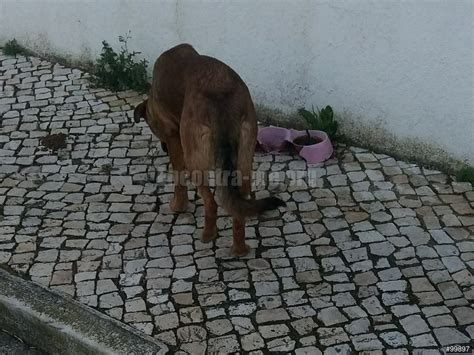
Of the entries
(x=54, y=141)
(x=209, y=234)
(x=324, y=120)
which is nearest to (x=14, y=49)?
(x=54, y=141)

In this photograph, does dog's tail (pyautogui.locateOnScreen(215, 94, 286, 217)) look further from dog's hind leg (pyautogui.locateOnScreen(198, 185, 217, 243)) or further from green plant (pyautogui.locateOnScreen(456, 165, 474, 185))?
green plant (pyautogui.locateOnScreen(456, 165, 474, 185))

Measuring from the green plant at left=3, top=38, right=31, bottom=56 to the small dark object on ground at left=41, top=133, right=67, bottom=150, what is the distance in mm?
2304

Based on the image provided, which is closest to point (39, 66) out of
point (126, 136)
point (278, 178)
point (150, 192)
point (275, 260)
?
point (126, 136)

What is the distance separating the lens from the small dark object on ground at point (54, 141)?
6820mm

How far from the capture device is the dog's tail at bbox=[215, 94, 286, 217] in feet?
15.1

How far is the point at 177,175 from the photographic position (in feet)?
18.6

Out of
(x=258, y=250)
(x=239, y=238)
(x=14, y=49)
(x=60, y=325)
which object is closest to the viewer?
(x=60, y=325)

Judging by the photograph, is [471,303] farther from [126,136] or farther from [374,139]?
[126,136]

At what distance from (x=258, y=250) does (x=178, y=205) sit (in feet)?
2.88

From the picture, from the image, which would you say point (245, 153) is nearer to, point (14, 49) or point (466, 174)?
point (466, 174)

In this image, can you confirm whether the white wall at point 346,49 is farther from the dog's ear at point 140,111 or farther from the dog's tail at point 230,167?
the dog's tail at point 230,167

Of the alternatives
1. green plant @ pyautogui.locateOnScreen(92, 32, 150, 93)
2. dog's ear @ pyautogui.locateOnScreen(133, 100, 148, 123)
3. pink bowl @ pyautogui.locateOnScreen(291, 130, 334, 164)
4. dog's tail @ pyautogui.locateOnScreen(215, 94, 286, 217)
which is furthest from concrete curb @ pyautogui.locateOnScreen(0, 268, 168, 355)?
green plant @ pyautogui.locateOnScreen(92, 32, 150, 93)

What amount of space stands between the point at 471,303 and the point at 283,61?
309cm

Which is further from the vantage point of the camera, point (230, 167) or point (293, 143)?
point (293, 143)
